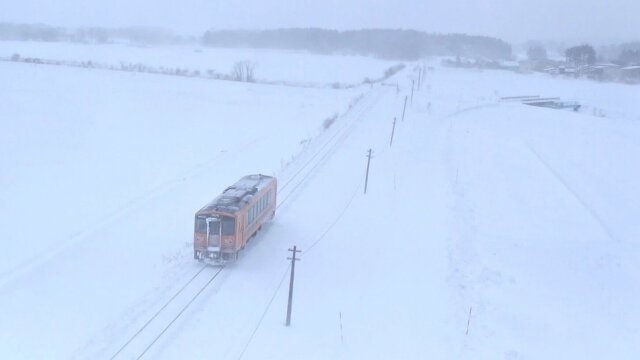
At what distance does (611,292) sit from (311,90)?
70.3 m

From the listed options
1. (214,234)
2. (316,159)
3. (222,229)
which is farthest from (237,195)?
(316,159)

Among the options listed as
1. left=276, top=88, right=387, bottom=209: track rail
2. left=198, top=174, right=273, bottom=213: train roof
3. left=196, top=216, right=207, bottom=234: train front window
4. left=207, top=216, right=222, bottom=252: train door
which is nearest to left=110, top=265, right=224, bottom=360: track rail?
left=207, top=216, right=222, bottom=252: train door

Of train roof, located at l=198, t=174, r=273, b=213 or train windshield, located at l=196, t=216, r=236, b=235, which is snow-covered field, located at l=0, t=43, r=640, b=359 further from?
train roof, located at l=198, t=174, r=273, b=213

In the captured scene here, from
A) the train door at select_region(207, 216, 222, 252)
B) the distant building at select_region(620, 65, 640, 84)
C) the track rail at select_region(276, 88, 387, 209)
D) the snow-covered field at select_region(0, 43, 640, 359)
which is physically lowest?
the snow-covered field at select_region(0, 43, 640, 359)

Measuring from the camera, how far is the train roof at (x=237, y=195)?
21484 millimetres

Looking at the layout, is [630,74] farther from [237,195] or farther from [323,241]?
[237,195]

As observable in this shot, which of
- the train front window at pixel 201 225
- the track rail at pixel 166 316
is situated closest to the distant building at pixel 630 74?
the train front window at pixel 201 225

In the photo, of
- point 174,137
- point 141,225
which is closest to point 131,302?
point 141,225

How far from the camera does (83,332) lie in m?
16.7

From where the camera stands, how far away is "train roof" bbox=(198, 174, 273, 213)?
21.5 m

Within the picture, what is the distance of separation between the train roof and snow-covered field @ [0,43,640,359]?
207 cm

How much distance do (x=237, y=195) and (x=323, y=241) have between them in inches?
175

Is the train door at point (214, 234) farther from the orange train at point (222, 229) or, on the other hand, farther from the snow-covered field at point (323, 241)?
the snow-covered field at point (323, 241)

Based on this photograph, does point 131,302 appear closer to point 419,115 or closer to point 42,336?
point 42,336
